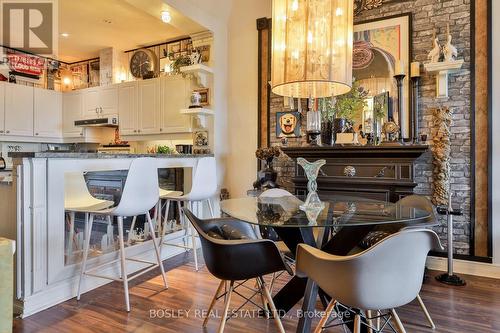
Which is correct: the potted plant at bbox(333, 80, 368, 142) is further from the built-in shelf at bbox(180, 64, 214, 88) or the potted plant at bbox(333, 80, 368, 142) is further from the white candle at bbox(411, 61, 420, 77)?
the built-in shelf at bbox(180, 64, 214, 88)

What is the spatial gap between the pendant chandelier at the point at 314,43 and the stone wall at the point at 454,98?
176cm

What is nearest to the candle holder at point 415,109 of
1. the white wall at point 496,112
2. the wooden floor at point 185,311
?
the white wall at point 496,112

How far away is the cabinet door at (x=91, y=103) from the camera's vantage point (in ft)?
17.7

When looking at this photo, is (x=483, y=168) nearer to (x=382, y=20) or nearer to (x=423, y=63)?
(x=423, y=63)

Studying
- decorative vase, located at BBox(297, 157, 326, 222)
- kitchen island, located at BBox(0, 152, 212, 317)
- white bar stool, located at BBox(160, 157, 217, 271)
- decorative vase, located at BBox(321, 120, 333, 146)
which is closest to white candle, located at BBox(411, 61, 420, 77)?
decorative vase, located at BBox(321, 120, 333, 146)

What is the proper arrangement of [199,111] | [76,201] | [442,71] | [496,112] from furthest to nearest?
[199,111] < [442,71] < [496,112] < [76,201]

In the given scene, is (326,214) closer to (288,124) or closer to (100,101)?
(288,124)

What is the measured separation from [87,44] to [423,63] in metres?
4.79

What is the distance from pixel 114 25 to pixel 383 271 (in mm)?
4598

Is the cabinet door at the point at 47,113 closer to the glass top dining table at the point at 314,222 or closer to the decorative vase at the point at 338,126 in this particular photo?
the glass top dining table at the point at 314,222

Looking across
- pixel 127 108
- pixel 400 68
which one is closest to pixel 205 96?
pixel 127 108

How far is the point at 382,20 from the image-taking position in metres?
3.55

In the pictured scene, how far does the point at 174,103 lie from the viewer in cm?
450

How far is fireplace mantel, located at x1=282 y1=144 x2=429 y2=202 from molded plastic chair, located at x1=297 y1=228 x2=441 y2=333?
1.54m
